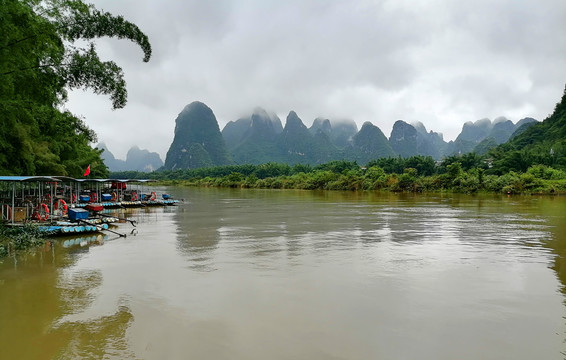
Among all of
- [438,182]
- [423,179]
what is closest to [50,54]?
[438,182]

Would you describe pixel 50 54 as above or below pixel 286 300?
above

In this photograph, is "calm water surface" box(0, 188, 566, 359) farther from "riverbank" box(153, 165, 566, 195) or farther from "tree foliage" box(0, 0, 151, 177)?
"riverbank" box(153, 165, 566, 195)

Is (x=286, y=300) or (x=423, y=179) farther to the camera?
(x=423, y=179)

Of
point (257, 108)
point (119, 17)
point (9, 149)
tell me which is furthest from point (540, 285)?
point (257, 108)

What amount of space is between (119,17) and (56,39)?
43.7 inches

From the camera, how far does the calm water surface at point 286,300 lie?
13.2 feet

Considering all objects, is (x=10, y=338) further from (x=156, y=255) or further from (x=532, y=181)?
(x=532, y=181)

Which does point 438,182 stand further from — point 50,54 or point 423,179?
point 50,54

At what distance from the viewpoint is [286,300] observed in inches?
217

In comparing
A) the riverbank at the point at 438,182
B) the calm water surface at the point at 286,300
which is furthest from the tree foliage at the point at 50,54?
the riverbank at the point at 438,182

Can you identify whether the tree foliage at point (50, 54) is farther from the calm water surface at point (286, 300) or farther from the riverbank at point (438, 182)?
the riverbank at point (438, 182)

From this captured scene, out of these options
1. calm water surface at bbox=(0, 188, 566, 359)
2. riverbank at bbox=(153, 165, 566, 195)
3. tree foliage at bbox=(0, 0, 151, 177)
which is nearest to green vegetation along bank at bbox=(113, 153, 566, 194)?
riverbank at bbox=(153, 165, 566, 195)

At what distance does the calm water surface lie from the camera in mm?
4027

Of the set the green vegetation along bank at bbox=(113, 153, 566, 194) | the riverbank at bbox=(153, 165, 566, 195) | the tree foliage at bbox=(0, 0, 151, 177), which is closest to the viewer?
the tree foliage at bbox=(0, 0, 151, 177)
